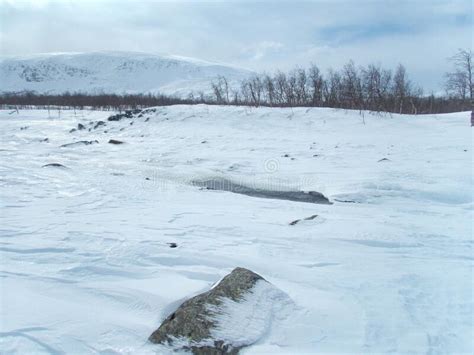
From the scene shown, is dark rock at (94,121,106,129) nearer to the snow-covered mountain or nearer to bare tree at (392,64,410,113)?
bare tree at (392,64,410,113)

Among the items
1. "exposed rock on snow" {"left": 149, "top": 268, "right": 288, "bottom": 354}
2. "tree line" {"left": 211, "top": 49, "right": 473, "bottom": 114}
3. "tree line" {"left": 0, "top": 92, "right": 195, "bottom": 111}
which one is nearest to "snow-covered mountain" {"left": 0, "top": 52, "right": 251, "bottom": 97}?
"tree line" {"left": 0, "top": 92, "right": 195, "bottom": 111}

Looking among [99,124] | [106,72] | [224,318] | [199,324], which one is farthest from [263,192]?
[106,72]

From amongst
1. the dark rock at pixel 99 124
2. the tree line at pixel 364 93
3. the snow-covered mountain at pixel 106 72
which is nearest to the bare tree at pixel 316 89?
the tree line at pixel 364 93

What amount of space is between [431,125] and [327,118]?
6.17 meters

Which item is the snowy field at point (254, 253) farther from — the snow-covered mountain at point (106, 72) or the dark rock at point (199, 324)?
the snow-covered mountain at point (106, 72)

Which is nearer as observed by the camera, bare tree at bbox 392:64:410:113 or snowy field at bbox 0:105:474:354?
snowy field at bbox 0:105:474:354

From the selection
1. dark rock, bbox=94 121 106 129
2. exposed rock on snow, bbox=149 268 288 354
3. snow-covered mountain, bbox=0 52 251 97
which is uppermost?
snow-covered mountain, bbox=0 52 251 97

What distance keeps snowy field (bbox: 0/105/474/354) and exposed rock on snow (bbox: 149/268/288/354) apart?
90 millimetres

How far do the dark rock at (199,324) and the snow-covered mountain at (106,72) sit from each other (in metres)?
136

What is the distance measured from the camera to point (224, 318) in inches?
129

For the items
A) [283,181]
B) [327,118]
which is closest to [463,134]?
[327,118]

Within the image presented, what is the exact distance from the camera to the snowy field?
10.7 feet

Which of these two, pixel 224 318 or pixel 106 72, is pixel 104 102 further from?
pixel 106 72

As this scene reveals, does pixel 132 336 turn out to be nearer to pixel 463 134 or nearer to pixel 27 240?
pixel 27 240
